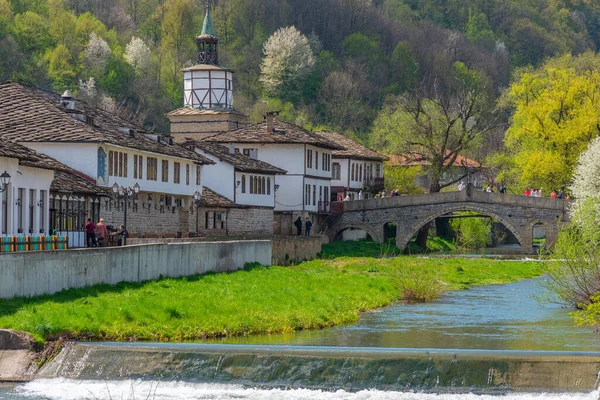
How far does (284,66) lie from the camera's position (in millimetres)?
137750

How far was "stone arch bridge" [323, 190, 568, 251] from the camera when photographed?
79375mm

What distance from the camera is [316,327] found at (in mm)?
35250

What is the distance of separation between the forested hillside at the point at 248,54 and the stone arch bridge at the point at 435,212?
28.5 metres

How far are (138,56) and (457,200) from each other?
6145cm

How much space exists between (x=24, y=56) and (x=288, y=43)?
1294 inches

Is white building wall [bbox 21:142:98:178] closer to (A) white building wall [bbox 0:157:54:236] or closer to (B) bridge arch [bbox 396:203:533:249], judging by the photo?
(A) white building wall [bbox 0:157:54:236]

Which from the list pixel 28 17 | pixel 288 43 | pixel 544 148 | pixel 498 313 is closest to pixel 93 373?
pixel 498 313

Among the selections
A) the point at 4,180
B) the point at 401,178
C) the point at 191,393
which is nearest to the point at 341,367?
the point at 191,393

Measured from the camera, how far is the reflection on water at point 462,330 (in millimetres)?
31469

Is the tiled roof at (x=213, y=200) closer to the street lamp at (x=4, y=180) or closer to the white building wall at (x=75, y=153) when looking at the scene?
the white building wall at (x=75, y=153)

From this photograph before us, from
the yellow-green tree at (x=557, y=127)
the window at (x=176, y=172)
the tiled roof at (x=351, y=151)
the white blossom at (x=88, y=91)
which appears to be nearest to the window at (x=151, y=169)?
the window at (x=176, y=172)

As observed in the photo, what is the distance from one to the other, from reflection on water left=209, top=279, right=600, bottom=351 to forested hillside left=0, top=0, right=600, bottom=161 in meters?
68.3

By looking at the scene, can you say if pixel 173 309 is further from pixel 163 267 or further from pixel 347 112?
pixel 347 112

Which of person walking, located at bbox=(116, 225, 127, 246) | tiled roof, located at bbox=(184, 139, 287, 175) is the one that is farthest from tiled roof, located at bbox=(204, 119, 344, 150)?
person walking, located at bbox=(116, 225, 127, 246)
